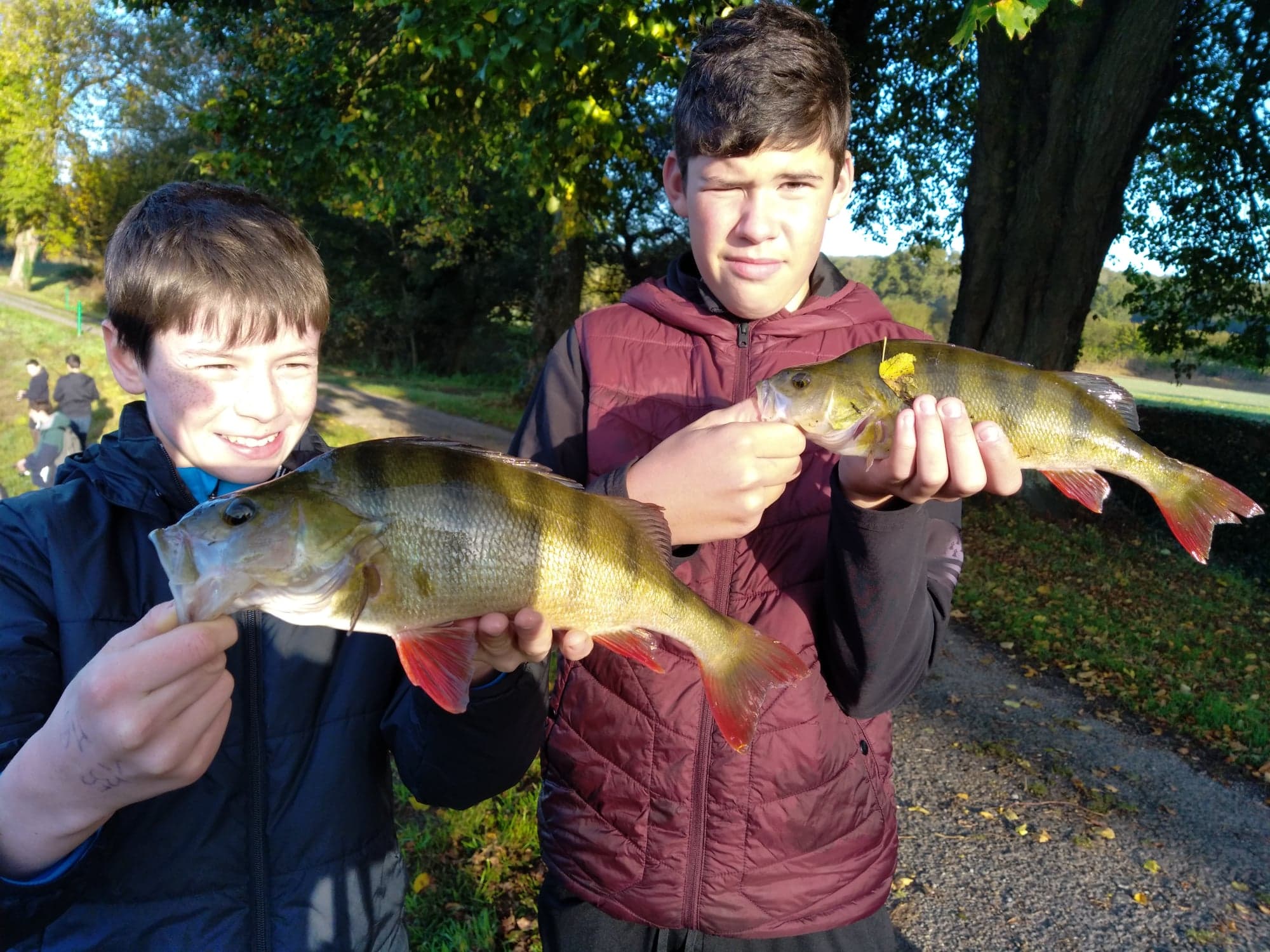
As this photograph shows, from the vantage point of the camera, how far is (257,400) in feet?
6.59

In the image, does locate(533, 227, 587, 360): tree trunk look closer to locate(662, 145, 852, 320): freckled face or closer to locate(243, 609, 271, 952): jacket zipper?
locate(662, 145, 852, 320): freckled face

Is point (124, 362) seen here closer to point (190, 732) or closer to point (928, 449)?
point (190, 732)

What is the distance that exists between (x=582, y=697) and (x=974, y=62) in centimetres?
1475

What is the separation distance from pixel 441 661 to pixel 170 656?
0.55 meters

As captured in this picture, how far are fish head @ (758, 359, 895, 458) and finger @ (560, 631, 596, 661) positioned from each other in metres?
0.69

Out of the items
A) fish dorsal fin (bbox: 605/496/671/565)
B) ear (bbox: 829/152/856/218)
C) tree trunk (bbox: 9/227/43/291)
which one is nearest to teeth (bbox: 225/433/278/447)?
fish dorsal fin (bbox: 605/496/671/565)

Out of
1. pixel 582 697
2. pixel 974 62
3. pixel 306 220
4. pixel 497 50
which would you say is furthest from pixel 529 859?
pixel 306 220

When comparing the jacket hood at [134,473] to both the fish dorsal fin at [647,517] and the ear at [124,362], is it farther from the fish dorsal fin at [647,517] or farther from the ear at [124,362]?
the fish dorsal fin at [647,517]

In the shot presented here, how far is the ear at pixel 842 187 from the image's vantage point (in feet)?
8.04

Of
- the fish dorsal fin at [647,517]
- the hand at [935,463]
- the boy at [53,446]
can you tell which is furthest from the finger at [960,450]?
the boy at [53,446]

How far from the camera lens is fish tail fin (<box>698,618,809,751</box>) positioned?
1.98m

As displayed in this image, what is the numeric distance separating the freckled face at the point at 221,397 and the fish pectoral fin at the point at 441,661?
68 centimetres

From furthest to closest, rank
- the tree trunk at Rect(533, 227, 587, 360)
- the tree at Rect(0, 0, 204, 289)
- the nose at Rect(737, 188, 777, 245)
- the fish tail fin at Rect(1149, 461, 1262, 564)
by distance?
1. the tree at Rect(0, 0, 204, 289)
2. the tree trunk at Rect(533, 227, 587, 360)
3. the fish tail fin at Rect(1149, 461, 1262, 564)
4. the nose at Rect(737, 188, 777, 245)

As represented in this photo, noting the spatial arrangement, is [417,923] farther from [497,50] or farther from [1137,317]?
[1137,317]
